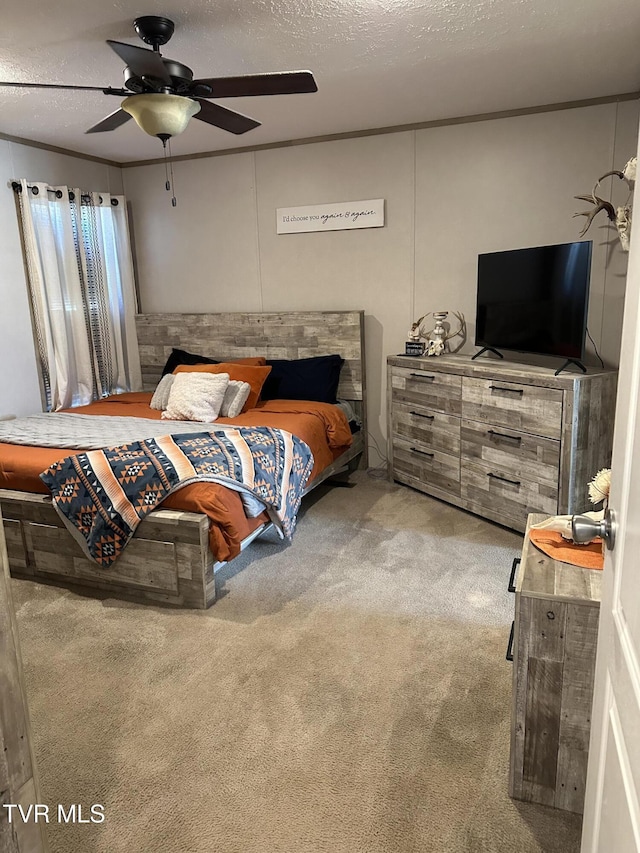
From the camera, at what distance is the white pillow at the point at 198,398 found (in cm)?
396

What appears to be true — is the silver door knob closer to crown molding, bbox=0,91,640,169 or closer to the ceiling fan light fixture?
the ceiling fan light fixture

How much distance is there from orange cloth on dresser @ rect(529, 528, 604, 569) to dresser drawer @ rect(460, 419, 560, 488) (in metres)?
1.38

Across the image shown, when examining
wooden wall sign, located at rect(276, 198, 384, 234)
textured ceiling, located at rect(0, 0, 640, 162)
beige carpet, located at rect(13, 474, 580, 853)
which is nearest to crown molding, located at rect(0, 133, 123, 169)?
textured ceiling, located at rect(0, 0, 640, 162)

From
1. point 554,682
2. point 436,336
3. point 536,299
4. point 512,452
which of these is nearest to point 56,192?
point 436,336

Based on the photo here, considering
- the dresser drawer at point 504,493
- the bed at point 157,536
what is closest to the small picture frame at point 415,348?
the bed at point 157,536

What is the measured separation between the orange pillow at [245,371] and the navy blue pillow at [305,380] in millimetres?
160

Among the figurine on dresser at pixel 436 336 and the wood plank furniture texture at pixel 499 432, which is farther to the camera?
the figurine on dresser at pixel 436 336

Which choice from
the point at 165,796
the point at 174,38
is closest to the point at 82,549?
the point at 165,796

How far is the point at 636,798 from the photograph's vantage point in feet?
2.63

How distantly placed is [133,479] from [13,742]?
166 centimetres

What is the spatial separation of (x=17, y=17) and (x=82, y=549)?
88.7 inches

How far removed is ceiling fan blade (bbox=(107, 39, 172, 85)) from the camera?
211 cm

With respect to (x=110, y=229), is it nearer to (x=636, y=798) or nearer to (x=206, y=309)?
(x=206, y=309)

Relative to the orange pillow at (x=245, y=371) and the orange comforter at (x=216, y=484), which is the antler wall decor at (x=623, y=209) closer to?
the orange comforter at (x=216, y=484)
